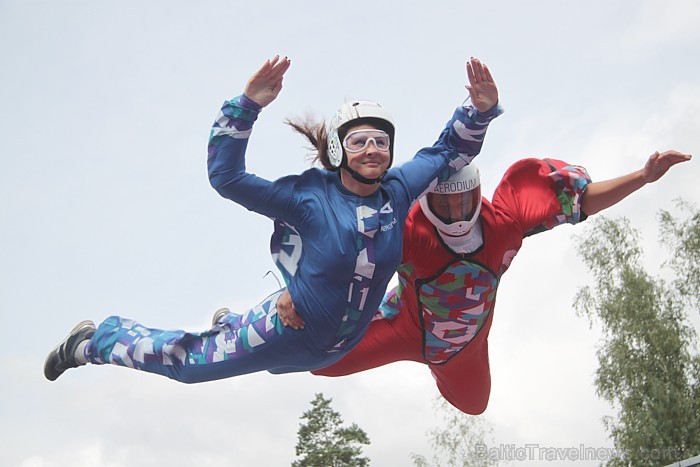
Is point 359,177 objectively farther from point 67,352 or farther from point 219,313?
point 67,352

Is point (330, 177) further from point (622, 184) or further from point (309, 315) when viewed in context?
point (622, 184)

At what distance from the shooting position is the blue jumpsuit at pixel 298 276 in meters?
3.58

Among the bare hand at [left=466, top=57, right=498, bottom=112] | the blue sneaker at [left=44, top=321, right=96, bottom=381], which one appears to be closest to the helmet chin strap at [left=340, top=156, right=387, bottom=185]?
the bare hand at [left=466, top=57, right=498, bottom=112]

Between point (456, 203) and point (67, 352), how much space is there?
2115 mm

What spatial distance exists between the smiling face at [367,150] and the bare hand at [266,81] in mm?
434

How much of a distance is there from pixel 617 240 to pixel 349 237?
1067 centimetres

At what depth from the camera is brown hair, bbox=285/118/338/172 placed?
4168 millimetres

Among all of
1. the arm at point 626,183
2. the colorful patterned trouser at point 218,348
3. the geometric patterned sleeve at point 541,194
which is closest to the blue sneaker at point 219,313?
the colorful patterned trouser at point 218,348

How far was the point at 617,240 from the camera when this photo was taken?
44.0ft

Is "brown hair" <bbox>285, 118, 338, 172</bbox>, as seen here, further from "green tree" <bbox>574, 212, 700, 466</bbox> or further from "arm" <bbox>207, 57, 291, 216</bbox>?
"green tree" <bbox>574, 212, 700, 466</bbox>

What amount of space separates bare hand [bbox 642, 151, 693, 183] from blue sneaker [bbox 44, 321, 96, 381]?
2.91m

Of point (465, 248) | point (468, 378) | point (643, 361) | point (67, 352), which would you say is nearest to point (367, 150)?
point (465, 248)

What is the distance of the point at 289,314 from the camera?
3.69m

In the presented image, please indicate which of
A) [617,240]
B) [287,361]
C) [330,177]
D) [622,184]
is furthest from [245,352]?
[617,240]
